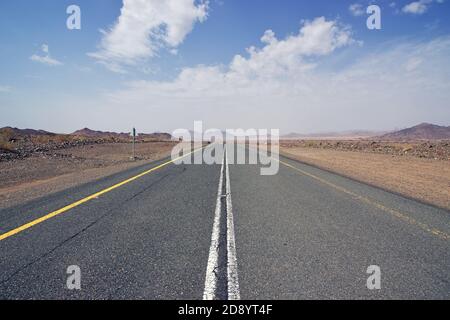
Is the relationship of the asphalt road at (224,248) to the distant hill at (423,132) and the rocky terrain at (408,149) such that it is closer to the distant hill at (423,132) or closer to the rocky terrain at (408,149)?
the rocky terrain at (408,149)

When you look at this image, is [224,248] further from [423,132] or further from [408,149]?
[423,132]

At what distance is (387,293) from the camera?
2.96 meters

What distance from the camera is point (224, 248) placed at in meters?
4.11

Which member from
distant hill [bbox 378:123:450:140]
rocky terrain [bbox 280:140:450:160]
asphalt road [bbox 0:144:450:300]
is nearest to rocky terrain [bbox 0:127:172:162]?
asphalt road [bbox 0:144:450:300]

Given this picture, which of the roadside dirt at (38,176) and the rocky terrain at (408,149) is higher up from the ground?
the rocky terrain at (408,149)

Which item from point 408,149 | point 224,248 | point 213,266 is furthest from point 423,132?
point 213,266

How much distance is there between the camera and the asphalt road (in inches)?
119

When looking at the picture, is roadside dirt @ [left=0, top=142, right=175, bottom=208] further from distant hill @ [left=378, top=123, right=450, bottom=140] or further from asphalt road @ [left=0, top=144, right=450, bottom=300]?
distant hill @ [left=378, top=123, right=450, bottom=140]

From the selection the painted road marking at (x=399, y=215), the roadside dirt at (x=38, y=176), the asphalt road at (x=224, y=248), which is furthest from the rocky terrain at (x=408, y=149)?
the roadside dirt at (x=38, y=176)

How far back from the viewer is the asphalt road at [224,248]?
3.02 metres

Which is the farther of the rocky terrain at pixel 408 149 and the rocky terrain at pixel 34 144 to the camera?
the rocky terrain at pixel 408 149

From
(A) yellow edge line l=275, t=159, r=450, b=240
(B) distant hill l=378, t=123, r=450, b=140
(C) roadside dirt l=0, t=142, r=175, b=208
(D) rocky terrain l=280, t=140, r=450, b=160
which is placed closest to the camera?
(A) yellow edge line l=275, t=159, r=450, b=240
